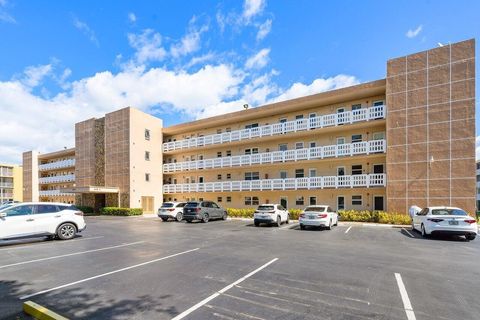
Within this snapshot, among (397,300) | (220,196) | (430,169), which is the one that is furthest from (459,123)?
(220,196)

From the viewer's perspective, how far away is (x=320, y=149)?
23.0m

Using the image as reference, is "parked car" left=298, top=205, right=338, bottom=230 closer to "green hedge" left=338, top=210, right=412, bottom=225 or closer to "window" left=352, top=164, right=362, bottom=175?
"green hedge" left=338, top=210, right=412, bottom=225

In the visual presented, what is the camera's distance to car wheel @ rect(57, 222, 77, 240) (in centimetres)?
1243

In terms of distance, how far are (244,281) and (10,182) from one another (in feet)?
266

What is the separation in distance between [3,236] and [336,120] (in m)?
21.9

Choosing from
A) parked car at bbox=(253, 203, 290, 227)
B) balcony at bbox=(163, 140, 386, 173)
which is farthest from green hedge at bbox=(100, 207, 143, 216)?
parked car at bbox=(253, 203, 290, 227)

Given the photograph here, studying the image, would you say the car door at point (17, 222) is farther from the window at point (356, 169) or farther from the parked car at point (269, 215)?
the window at point (356, 169)

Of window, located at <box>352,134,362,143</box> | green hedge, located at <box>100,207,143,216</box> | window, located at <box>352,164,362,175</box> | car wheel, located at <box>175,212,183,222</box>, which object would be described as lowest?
green hedge, located at <box>100,207,143,216</box>

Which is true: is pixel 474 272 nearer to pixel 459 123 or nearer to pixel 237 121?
pixel 459 123

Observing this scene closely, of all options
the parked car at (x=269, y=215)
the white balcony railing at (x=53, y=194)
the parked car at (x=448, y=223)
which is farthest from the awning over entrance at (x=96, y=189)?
the parked car at (x=448, y=223)

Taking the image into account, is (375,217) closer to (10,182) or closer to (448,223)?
(448,223)

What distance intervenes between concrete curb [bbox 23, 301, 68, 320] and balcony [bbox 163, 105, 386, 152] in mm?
Result: 21741

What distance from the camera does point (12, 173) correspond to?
65.2 metres

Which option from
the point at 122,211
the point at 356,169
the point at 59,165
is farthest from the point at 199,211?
the point at 59,165
